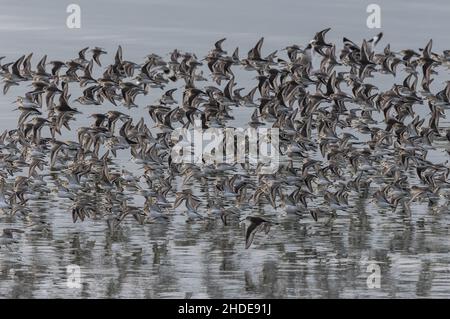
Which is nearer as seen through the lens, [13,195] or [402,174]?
[13,195]

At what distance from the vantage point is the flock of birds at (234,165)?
116 feet

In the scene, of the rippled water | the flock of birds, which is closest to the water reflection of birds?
the flock of birds

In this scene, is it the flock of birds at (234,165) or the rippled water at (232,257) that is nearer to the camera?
the rippled water at (232,257)

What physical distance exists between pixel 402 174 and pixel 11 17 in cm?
4144

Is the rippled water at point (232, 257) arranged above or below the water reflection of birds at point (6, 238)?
below

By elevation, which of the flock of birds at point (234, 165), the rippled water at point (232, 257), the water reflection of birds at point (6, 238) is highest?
the flock of birds at point (234, 165)

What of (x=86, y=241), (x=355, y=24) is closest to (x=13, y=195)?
(x=86, y=241)

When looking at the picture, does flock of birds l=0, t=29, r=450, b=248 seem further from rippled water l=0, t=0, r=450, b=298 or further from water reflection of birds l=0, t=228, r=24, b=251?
rippled water l=0, t=0, r=450, b=298

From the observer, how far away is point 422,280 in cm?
2964

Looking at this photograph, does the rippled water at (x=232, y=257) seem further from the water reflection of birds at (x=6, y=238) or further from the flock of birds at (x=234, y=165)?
the flock of birds at (x=234, y=165)

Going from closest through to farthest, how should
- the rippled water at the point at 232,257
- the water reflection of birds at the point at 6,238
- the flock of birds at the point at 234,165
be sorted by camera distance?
the rippled water at the point at 232,257 → the water reflection of birds at the point at 6,238 → the flock of birds at the point at 234,165

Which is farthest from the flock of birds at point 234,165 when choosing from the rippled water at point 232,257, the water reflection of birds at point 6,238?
the rippled water at point 232,257

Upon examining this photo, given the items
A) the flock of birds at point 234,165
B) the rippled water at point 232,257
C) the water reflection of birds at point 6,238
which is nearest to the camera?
the rippled water at point 232,257
